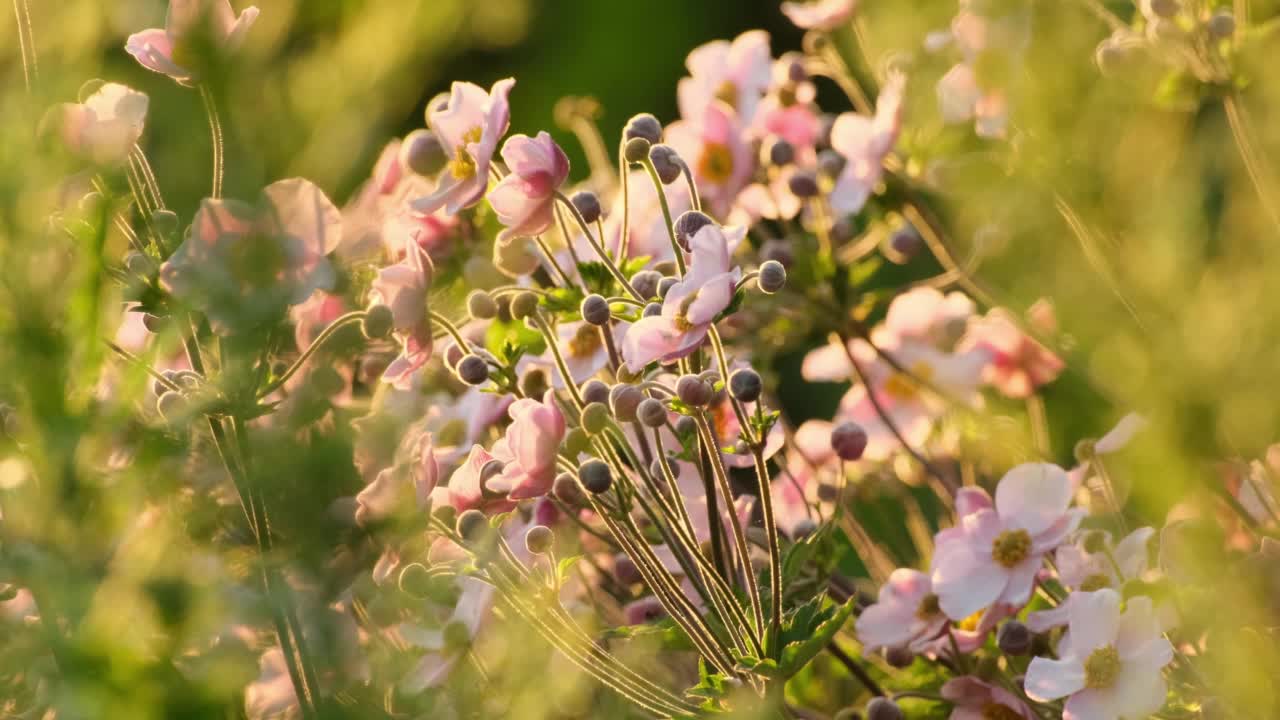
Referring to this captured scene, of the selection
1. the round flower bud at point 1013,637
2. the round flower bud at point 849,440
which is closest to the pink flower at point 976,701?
the round flower bud at point 1013,637

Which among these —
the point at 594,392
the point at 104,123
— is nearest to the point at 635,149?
the point at 594,392

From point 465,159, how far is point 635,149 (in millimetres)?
114

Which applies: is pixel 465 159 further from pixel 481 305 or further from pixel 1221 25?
pixel 1221 25

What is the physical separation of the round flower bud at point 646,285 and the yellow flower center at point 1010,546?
0.73 ft

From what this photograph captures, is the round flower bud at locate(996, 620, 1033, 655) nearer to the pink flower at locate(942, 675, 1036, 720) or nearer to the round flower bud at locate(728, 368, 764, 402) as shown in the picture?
the pink flower at locate(942, 675, 1036, 720)

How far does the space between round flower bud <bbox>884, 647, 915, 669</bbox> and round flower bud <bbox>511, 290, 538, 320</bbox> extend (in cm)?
26

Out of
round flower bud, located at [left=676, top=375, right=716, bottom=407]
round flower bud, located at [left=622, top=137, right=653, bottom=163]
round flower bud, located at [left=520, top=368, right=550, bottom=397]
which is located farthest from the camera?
round flower bud, located at [left=520, top=368, right=550, bottom=397]

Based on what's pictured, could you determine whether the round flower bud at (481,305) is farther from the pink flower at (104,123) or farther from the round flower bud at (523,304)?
the pink flower at (104,123)

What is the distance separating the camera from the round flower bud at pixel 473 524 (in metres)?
0.60

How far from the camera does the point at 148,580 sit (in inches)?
12.1

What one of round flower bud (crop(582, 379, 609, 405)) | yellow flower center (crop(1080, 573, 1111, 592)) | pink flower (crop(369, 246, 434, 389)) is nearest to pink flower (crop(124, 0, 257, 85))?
pink flower (crop(369, 246, 434, 389))

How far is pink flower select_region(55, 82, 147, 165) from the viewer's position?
0.36 m

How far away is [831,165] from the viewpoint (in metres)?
0.94

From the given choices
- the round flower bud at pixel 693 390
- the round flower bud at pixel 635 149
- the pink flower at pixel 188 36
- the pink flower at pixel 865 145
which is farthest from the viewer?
the pink flower at pixel 865 145
